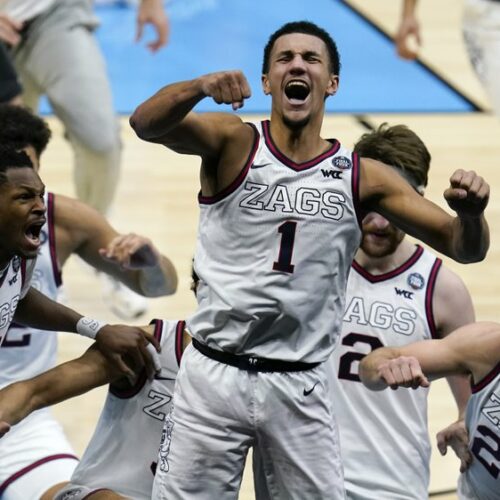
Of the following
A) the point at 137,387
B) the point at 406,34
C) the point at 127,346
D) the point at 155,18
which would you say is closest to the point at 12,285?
the point at 127,346

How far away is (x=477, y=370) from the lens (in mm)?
4047

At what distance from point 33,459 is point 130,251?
808mm

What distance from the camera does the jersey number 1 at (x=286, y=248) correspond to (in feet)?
11.7

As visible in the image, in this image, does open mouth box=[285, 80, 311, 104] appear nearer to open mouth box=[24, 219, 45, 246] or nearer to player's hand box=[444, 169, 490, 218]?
player's hand box=[444, 169, 490, 218]

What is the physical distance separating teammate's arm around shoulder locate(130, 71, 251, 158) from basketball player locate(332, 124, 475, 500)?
2.87 ft

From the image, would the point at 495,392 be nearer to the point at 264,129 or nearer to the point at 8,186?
the point at 264,129

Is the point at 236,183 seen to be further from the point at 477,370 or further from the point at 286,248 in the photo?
the point at 477,370

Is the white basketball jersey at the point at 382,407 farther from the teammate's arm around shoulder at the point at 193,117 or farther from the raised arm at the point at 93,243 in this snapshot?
the teammate's arm around shoulder at the point at 193,117

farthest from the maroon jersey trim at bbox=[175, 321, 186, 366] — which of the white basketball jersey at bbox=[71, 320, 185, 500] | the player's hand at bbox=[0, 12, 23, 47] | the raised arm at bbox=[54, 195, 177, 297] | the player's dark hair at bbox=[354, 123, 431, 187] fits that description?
the player's hand at bbox=[0, 12, 23, 47]

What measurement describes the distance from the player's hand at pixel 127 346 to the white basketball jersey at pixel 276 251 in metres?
0.39

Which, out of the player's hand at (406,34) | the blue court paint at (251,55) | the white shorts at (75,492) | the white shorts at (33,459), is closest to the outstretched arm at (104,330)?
the white shorts at (75,492)

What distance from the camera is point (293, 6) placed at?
486 inches

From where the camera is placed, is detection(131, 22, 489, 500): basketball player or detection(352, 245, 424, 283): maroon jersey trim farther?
detection(352, 245, 424, 283): maroon jersey trim

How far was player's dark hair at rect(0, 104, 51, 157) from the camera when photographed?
4.66 meters
